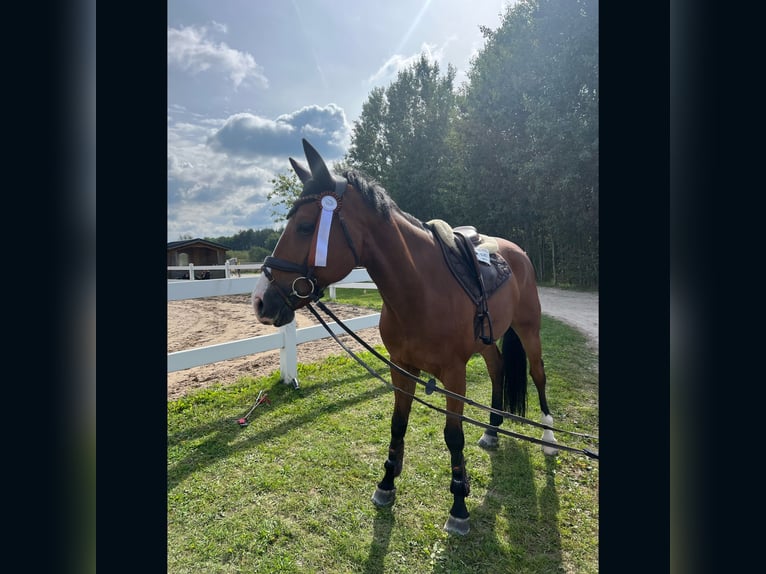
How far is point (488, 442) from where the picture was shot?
2.88m

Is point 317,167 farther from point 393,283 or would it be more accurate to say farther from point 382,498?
point 382,498

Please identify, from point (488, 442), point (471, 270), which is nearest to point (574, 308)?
point (488, 442)

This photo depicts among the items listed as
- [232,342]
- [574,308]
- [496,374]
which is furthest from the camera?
[574,308]

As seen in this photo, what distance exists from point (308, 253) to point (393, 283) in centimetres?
52

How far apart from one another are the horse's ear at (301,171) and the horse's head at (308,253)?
0.08 m

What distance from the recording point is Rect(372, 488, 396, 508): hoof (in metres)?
2.20

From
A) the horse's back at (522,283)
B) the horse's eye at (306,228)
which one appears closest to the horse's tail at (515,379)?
the horse's back at (522,283)

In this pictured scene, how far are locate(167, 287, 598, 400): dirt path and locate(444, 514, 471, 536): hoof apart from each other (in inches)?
119

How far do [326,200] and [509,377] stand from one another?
7.95 feet

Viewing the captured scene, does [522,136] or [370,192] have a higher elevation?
[522,136]

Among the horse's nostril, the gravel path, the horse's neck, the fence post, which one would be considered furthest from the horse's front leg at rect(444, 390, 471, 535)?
the gravel path

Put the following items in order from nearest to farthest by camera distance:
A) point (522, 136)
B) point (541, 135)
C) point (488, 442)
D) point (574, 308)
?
point (488, 442) → point (574, 308) → point (541, 135) → point (522, 136)

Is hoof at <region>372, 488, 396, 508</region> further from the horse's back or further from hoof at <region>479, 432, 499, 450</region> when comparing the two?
the horse's back

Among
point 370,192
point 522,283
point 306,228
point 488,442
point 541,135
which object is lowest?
point 488,442
